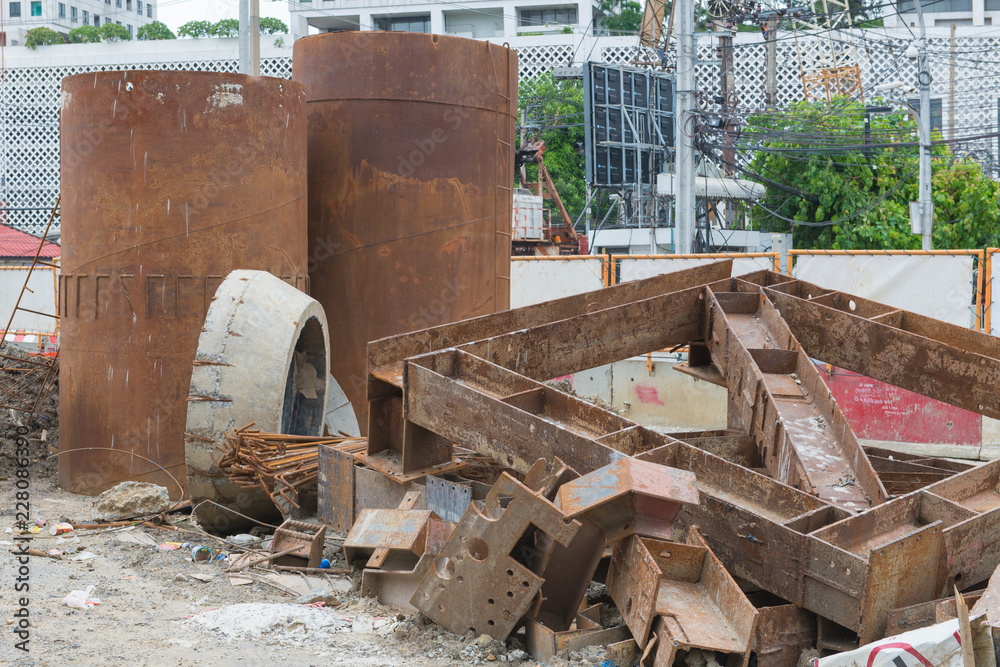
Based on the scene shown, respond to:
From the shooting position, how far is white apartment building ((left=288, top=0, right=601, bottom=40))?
165 ft

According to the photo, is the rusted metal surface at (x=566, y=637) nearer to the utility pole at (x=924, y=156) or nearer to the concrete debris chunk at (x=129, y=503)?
the concrete debris chunk at (x=129, y=503)

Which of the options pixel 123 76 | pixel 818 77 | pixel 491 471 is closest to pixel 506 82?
pixel 123 76

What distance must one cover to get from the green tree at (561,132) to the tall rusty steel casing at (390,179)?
90.9 ft

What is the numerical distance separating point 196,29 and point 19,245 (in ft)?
114

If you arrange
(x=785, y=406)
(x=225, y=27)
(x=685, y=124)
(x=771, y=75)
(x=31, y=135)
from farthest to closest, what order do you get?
(x=225, y=27) < (x=31, y=135) < (x=771, y=75) < (x=685, y=124) < (x=785, y=406)

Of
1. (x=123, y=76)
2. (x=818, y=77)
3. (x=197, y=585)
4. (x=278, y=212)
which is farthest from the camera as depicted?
(x=818, y=77)

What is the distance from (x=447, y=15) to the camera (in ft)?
168

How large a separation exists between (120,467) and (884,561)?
20.5 ft

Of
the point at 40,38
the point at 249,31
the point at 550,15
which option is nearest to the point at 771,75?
the point at 550,15

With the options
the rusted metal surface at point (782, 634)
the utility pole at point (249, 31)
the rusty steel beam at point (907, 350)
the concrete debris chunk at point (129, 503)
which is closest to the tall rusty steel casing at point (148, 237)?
the concrete debris chunk at point (129, 503)

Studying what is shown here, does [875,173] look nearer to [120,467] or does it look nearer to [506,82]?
[506,82]

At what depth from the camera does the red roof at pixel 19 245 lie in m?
23.7

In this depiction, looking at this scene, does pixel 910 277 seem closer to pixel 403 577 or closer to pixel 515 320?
pixel 515 320

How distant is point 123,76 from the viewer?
25.8 ft
